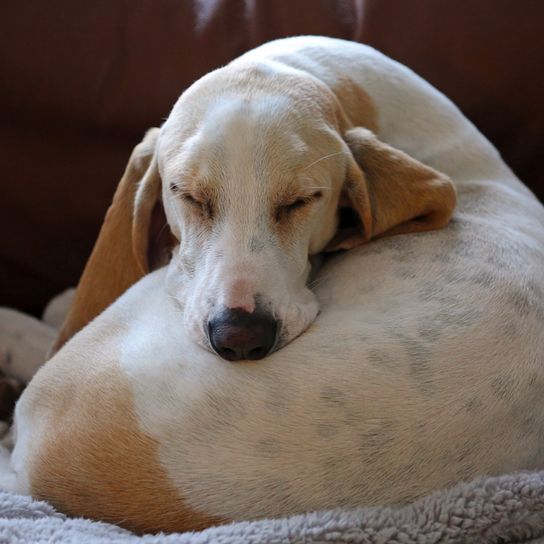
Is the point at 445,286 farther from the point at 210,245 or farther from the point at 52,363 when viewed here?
the point at 52,363

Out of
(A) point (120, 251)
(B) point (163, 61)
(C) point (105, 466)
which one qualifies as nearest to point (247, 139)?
(A) point (120, 251)

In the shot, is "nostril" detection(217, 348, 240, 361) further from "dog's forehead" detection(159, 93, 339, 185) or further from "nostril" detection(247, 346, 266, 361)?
"dog's forehead" detection(159, 93, 339, 185)

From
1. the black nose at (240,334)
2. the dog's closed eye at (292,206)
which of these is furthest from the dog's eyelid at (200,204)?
the black nose at (240,334)

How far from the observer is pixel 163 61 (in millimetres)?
2195

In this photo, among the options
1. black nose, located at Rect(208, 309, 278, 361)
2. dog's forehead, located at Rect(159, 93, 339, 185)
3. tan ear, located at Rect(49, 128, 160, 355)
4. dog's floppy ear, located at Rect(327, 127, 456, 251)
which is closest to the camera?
black nose, located at Rect(208, 309, 278, 361)

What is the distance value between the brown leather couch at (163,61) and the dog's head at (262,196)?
48 cm

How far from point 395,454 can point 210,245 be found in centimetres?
51

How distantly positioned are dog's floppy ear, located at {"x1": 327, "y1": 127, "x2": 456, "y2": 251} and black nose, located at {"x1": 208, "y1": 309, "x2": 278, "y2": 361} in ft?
1.30

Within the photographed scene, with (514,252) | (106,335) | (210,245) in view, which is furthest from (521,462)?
(106,335)

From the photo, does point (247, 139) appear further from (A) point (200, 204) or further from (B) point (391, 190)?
(B) point (391, 190)

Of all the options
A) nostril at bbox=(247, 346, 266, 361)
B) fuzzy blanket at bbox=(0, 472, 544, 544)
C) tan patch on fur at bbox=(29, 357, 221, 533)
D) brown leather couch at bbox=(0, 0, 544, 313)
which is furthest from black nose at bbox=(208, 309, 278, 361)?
brown leather couch at bbox=(0, 0, 544, 313)

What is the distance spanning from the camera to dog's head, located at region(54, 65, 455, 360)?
1.47 meters

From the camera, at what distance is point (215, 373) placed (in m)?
1.41

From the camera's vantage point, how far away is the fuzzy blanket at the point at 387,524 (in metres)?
1.25
